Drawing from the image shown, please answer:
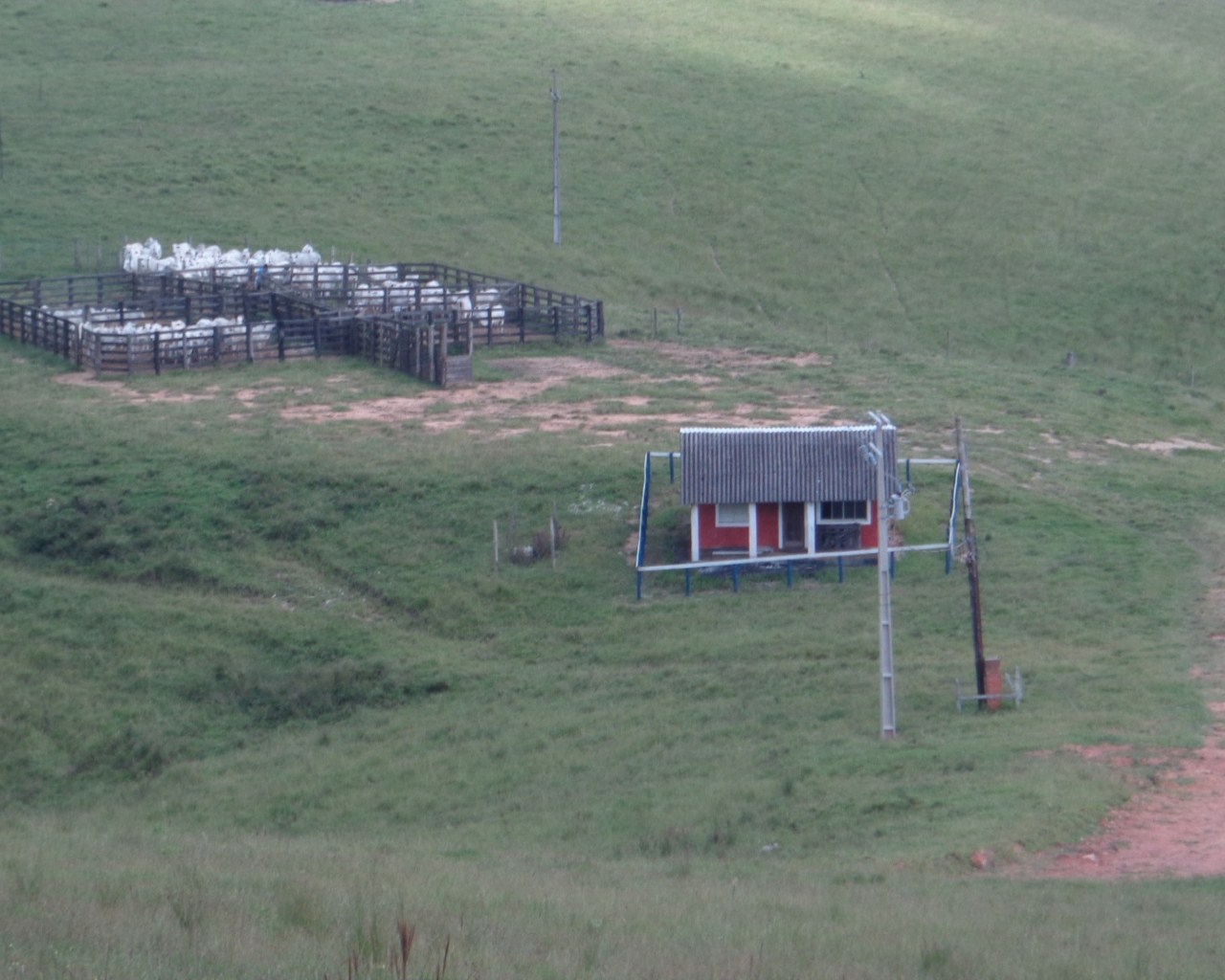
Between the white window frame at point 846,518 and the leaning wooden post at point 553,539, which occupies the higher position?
the white window frame at point 846,518

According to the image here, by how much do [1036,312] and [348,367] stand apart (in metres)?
24.9

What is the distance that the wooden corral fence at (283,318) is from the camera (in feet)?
129

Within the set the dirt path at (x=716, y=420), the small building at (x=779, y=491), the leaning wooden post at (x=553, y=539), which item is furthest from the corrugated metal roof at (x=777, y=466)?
the dirt path at (x=716, y=420)

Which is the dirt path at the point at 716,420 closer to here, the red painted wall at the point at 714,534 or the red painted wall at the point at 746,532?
the red painted wall at the point at 746,532

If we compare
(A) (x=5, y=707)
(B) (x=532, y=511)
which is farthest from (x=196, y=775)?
(B) (x=532, y=511)

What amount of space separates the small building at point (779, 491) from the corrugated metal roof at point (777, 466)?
15 millimetres

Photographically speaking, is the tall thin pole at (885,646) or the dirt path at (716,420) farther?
the tall thin pole at (885,646)

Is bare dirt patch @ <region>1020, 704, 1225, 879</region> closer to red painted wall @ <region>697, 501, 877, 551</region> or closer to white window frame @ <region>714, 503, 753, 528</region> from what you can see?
red painted wall @ <region>697, 501, 877, 551</region>

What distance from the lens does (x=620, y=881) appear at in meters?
14.1

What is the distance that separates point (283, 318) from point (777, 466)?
67.2 ft

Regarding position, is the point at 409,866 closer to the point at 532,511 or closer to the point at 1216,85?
the point at 532,511

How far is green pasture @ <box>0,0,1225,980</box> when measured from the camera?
12289mm

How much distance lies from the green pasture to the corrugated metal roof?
1.42m

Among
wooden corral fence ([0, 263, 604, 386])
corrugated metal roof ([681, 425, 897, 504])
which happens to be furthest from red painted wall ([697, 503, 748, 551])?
wooden corral fence ([0, 263, 604, 386])
